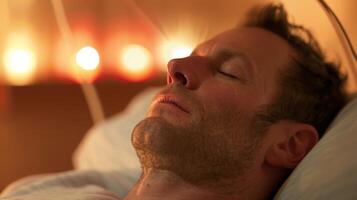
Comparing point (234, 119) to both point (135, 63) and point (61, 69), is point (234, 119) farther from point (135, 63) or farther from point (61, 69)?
point (61, 69)

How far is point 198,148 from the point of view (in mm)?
951

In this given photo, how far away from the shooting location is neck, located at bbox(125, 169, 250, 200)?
94cm

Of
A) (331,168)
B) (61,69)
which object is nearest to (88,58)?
(61,69)

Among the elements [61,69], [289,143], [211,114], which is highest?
[61,69]

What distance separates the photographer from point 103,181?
131cm

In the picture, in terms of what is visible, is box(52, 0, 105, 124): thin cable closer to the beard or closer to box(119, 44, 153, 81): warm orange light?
box(119, 44, 153, 81): warm orange light

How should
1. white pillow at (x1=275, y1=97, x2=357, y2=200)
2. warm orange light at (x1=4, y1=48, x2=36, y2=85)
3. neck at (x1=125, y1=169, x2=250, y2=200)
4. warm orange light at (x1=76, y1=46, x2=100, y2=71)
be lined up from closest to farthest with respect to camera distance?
white pillow at (x1=275, y1=97, x2=357, y2=200) < neck at (x1=125, y1=169, x2=250, y2=200) < warm orange light at (x1=76, y1=46, x2=100, y2=71) < warm orange light at (x1=4, y1=48, x2=36, y2=85)

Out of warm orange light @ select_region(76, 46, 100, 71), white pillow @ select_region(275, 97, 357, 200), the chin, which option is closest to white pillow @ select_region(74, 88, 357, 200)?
white pillow @ select_region(275, 97, 357, 200)

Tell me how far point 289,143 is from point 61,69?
1395 mm

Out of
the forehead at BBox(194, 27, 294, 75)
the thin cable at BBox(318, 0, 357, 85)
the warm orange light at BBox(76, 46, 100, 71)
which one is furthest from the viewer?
the warm orange light at BBox(76, 46, 100, 71)

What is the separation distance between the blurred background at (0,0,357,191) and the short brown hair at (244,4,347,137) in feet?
2.79

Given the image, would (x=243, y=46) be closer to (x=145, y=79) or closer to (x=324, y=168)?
(x=324, y=168)

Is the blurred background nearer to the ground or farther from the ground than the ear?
farther from the ground

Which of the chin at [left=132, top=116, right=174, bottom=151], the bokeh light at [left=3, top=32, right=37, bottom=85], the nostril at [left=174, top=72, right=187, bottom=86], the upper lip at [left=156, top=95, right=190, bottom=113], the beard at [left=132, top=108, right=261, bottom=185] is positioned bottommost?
the beard at [left=132, top=108, right=261, bottom=185]
